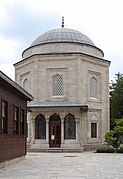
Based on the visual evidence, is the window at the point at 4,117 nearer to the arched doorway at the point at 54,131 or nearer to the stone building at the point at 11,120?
the stone building at the point at 11,120

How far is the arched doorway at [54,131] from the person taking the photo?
1356 inches

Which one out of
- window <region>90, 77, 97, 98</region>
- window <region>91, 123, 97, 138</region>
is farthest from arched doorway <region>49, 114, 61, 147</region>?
window <region>90, 77, 97, 98</region>

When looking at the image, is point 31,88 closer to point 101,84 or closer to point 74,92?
point 74,92

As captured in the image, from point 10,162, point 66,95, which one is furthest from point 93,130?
point 10,162

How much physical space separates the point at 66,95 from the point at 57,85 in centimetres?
136

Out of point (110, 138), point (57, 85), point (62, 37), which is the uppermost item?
point (62, 37)

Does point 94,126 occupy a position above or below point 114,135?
above

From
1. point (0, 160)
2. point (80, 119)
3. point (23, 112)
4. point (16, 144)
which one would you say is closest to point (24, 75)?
point (80, 119)

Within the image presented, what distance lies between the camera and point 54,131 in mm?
34656

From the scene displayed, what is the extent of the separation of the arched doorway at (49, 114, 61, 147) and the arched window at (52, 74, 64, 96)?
2.25m

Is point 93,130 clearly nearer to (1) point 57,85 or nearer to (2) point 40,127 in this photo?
(2) point 40,127

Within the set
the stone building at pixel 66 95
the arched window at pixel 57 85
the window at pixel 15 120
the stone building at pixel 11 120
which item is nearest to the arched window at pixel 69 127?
the stone building at pixel 66 95

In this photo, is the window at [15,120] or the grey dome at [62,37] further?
the grey dome at [62,37]

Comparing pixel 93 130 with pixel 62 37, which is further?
pixel 62 37
